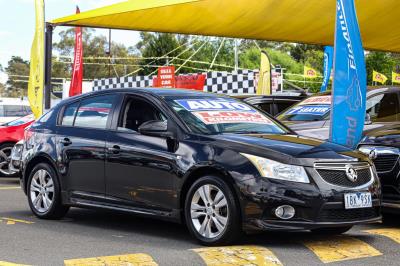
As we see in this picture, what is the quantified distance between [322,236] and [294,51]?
67522 mm

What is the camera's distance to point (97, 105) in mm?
7531

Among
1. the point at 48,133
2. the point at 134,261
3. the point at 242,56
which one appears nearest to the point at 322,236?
the point at 134,261

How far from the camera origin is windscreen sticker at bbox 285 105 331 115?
10062 millimetres

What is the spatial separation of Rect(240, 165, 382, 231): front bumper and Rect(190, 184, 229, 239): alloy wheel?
0.74ft

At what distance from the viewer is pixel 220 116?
6727 millimetres

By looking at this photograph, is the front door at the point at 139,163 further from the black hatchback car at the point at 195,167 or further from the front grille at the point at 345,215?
the front grille at the point at 345,215

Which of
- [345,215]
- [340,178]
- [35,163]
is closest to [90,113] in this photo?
[35,163]

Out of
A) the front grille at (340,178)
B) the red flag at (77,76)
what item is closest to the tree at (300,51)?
the red flag at (77,76)

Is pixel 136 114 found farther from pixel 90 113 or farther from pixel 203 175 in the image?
pixel 203 175

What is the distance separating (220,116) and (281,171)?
115 centimetres

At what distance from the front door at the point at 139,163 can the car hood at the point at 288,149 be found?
60cm

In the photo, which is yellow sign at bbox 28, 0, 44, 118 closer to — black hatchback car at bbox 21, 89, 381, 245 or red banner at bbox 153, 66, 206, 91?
black hatchback car at bbox 21, 89, 381, 245

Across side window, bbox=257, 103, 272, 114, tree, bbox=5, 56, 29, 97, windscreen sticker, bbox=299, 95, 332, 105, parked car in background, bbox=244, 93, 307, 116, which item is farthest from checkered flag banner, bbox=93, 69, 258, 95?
tree, bbox=5, 56, 29, 97

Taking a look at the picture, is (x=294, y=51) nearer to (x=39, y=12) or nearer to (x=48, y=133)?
(x=39, y=12)
